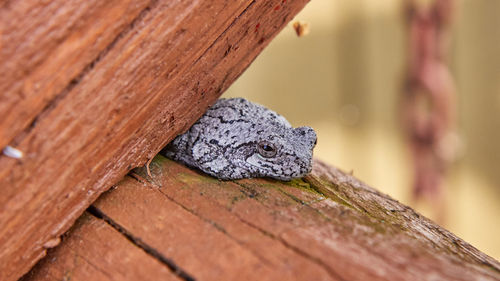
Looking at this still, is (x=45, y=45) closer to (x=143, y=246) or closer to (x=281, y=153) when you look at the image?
(x=143, y=246)

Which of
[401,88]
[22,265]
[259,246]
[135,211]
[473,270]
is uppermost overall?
[401,88]

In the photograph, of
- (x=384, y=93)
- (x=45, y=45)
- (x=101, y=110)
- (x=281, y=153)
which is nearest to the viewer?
(x=45, y=45)

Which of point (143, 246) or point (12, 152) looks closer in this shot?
point (12, 152)

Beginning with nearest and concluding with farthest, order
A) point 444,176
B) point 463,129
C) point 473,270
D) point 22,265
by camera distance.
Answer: point 473,270 → point 22,265 → point 444,176 → point 463,129

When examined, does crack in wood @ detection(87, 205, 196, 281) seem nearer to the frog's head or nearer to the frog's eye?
the frog's head

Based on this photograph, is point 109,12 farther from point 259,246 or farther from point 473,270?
point 473,270

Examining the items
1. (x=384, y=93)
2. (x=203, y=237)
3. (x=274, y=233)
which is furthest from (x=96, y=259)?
(x=384, y=93)

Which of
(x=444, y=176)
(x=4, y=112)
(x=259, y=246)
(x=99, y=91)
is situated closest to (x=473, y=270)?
(x=259, y=246)
